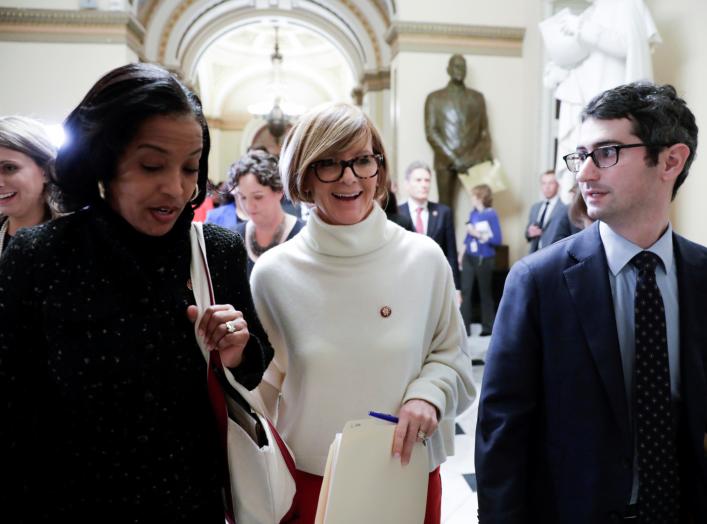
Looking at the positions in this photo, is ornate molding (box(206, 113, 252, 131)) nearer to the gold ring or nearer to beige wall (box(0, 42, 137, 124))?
beige wall (box(0, 42, 137, 124))

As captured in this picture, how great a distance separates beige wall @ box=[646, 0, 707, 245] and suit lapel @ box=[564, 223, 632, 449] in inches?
160

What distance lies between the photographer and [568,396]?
1.29 metres

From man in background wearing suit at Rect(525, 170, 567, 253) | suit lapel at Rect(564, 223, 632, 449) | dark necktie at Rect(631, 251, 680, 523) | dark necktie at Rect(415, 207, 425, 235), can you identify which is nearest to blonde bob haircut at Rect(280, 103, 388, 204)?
suit lapel at Rect(564, 223, 632, 449)

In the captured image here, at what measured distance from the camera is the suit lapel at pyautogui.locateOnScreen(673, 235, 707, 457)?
1260 millimetres

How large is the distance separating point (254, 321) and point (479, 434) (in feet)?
2.12

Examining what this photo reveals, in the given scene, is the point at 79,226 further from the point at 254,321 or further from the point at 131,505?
the point at 131,505

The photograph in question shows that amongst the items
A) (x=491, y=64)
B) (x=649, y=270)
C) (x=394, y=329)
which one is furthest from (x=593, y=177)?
(x=491, y=64)

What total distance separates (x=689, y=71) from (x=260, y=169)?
4333 mm

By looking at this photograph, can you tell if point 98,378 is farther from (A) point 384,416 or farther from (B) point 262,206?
(B) point 262,206

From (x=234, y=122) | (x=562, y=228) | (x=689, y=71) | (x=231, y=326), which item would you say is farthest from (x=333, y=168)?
(x=234, y=122)

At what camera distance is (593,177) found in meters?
1.36

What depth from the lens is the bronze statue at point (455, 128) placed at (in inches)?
291

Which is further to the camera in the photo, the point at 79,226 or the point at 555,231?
the point at 555,231

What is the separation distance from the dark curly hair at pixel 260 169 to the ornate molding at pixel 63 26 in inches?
227
